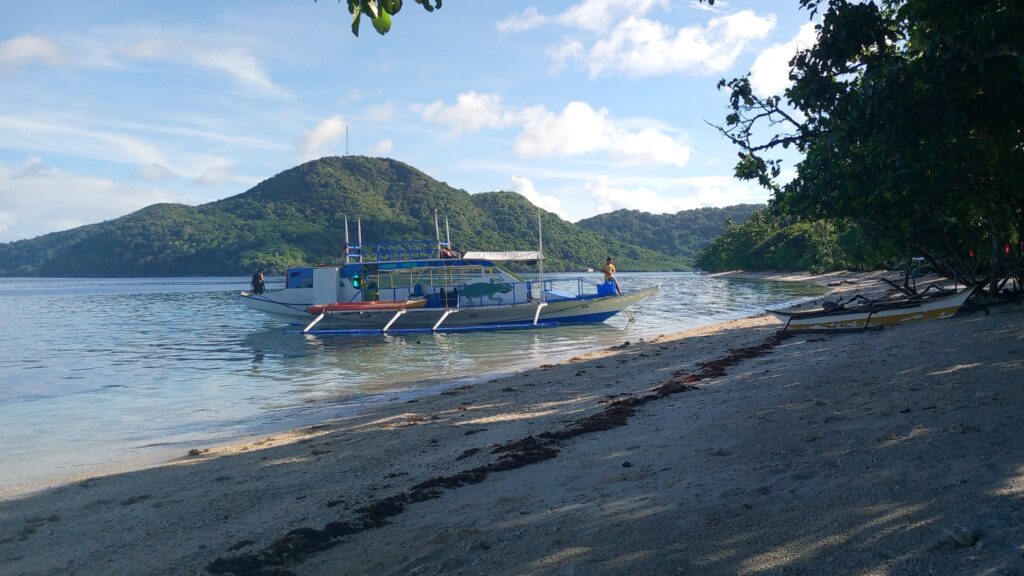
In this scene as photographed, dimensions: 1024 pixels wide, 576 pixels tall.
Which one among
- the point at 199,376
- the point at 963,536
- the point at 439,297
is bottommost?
the point at 199,376

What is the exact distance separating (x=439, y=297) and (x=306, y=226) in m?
111

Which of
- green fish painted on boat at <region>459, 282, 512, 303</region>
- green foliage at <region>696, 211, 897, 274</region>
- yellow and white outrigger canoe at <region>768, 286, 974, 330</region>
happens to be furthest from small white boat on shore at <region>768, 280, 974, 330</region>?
green foliage at <region>696, 211, 897, 274</region>

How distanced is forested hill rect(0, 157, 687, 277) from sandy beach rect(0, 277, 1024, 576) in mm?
109504

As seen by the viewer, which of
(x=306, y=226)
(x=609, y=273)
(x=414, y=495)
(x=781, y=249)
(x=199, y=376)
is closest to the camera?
(x=414, y=495)

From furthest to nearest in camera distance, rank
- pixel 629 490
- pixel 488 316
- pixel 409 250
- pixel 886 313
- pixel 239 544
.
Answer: pixel 409 250 < pixel 488 316 < pixel 886 313 < pixel 239 544 < pixel 629 490

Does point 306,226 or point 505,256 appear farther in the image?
point 306,226

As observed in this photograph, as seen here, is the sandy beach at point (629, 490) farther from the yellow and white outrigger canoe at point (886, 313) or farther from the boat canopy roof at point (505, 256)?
the boat canopy roof at point (505, 256)

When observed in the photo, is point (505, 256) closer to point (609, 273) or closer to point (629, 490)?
point (609, 273)

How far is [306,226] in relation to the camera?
133750 mm

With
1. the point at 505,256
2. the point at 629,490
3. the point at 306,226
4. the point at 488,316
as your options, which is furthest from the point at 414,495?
the point at 306,226

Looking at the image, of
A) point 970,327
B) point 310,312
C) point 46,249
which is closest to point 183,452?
point 970,327

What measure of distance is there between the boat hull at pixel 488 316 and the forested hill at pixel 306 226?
286 feet

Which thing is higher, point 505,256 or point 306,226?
point 306,226

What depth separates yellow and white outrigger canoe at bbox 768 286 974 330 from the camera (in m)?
13.9
